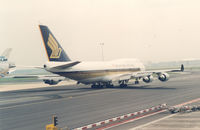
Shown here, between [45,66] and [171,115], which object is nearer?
[171,115]

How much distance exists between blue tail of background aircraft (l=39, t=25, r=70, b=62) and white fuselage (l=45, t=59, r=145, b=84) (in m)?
1.73

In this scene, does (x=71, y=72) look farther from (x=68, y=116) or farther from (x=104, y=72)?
(x=68, y=116)

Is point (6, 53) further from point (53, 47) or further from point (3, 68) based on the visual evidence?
point (53, 47)

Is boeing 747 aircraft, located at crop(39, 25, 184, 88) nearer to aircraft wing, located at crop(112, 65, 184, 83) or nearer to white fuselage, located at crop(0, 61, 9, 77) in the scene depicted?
aircraft wing, located at crop(112, 65, 184, 83)

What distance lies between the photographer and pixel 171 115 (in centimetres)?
2136

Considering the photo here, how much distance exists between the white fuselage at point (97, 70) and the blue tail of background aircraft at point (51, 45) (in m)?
1.73

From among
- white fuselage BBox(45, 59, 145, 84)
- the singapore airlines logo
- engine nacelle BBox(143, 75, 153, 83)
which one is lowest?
engine nacelle BBox(143, 75, 153, 83)

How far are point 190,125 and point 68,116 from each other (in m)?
10.8

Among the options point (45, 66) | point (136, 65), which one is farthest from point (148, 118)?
point (136, 65)

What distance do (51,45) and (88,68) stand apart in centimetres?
882

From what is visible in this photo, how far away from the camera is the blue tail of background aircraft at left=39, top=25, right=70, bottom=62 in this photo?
1774 inches

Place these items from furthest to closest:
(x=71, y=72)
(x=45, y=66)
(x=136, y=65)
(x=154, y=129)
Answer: (x=136, y=65) < (x=71, y=72) < (x=45, y=66) < (x=154, y=129)

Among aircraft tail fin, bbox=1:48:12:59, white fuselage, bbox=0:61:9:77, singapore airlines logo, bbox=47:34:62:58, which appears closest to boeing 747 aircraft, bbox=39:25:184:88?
singapore airlines logo, bbox=47:34:62:58

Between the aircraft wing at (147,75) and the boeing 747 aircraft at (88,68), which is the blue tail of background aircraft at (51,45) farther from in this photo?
the aircraft wing at (147,75)
